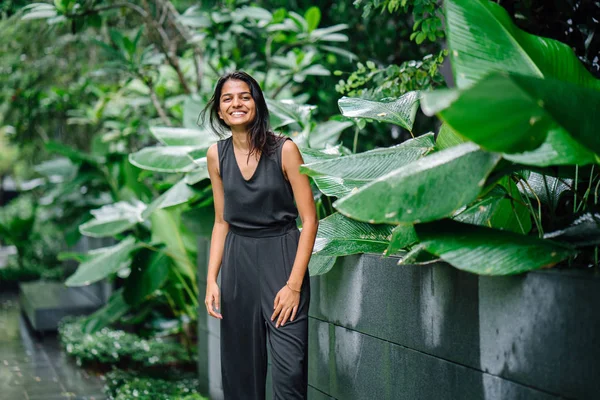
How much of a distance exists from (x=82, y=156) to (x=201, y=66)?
5.60 feet

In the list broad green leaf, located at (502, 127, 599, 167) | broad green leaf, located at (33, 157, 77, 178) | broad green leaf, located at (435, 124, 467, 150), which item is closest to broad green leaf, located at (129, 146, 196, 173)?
broad green leaf, located at (435, 124, 467, 150)

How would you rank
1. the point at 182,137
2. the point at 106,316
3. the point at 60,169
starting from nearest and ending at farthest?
the point at 182,137, the point at 106,316, the point at 60,169

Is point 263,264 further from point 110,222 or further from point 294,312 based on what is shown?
point 110,222

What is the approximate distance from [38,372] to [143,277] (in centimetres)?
140

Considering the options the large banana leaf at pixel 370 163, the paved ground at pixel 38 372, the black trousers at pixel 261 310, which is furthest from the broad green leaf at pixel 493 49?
the paved ground at pixel 38 372

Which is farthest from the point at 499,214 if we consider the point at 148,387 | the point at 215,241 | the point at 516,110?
the point at 148,387

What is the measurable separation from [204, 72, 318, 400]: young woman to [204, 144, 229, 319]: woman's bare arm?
1.6 inches

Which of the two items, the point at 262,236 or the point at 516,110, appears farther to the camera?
the point at 262,236

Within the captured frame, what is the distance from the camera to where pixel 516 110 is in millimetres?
1555

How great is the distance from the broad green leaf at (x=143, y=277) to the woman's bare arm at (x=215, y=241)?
263cm

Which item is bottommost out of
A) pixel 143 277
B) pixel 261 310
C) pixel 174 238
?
pixel 143 277

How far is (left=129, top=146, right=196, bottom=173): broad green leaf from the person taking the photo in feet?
13.8

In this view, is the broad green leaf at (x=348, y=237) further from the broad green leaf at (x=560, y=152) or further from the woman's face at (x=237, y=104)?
the broad green leaf at (x=560, y=152)

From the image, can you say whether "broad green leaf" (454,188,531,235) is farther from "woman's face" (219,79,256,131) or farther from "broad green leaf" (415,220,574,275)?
"woman's face" (219,79,256,131)
